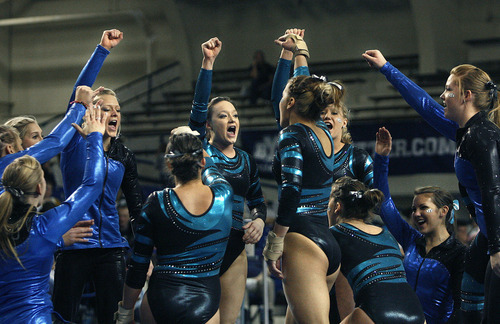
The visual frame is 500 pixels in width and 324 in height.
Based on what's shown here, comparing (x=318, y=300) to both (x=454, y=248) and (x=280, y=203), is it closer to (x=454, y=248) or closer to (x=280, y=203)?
(x=280, y=203)

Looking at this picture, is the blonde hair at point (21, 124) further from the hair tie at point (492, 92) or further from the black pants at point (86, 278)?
the hair tie at point (492, 92)

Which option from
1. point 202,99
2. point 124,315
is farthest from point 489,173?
point 124,315

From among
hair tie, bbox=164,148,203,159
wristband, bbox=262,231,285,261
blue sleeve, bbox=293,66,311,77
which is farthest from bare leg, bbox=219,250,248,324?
blue sleeve, bbox=293,66,311,77

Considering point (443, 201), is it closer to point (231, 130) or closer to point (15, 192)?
point (231, 130)

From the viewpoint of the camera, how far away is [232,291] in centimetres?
343

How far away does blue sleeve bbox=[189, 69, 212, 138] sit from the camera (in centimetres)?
352

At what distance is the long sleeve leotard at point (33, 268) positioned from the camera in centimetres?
276

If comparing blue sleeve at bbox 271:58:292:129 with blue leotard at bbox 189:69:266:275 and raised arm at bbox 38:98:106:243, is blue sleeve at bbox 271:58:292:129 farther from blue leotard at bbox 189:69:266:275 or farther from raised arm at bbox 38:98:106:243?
raised arm at bbox 38:98:106:243

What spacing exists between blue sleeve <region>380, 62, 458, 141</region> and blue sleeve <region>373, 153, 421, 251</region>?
0.58 m

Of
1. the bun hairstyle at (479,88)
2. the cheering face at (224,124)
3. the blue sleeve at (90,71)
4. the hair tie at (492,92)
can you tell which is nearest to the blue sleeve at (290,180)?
the cheering face at (224,124)

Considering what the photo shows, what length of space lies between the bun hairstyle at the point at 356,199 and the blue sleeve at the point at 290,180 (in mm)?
378

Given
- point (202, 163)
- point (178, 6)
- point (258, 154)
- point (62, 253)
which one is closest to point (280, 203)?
point (202, 163)

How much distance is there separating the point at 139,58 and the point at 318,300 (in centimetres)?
1130

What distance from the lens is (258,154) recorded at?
10.0m
